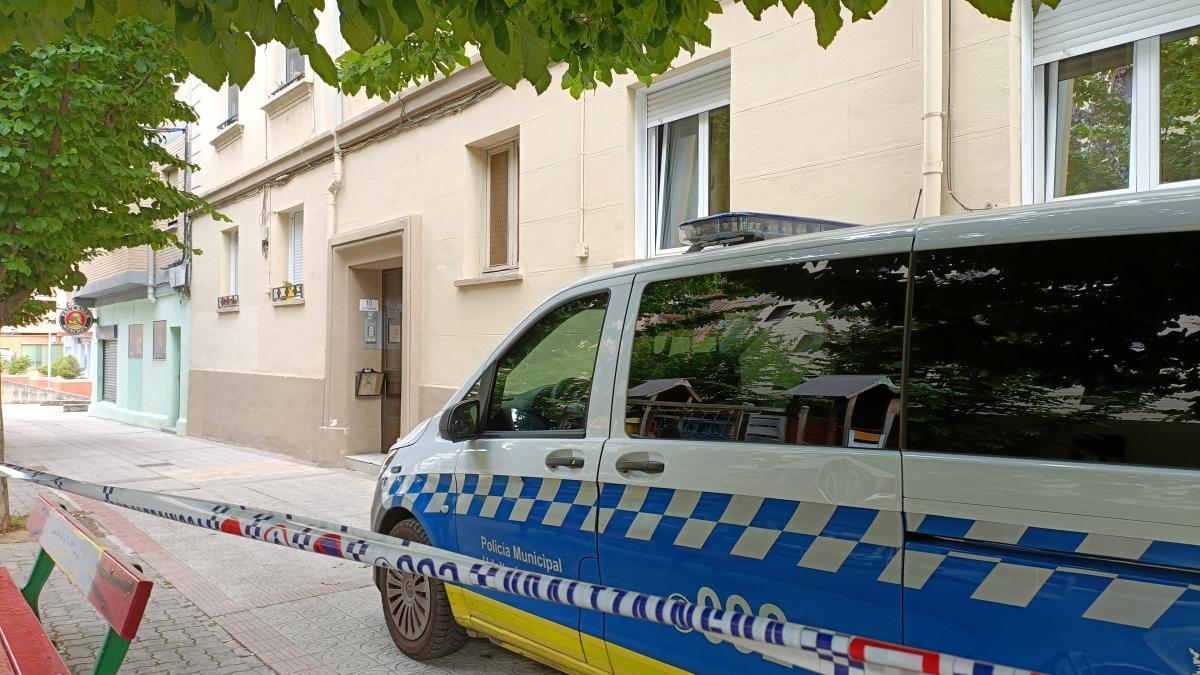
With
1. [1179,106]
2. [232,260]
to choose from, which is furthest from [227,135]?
[1179,106]

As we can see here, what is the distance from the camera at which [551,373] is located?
3.67 meters

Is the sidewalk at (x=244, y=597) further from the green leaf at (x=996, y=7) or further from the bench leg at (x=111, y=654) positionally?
the green leaf at (x=996, y=7)

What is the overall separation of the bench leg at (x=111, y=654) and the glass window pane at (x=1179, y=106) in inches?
210

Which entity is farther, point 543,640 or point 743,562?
point 543,640

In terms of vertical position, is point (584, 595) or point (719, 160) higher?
point (719, 160)

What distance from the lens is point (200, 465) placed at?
1205cm

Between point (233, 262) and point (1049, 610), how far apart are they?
52.8ft

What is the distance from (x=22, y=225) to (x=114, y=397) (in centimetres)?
1825

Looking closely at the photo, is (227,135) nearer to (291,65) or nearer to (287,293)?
(291,65)

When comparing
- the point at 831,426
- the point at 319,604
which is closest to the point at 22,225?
the point at 319,604

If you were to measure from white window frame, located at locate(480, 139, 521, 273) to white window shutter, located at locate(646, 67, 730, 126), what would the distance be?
2056 mm

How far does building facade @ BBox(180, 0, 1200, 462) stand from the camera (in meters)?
4.91

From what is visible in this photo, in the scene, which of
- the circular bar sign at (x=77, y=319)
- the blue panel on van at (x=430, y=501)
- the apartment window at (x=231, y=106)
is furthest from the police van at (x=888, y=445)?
the circular bar sign at (x=77, y=319)

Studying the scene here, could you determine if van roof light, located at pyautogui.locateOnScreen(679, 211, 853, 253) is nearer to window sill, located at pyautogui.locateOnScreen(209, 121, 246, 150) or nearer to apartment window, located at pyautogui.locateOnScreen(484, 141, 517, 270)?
apartment window, located at pyautogui.locateOnScreen(484, 141, 517, 270)
